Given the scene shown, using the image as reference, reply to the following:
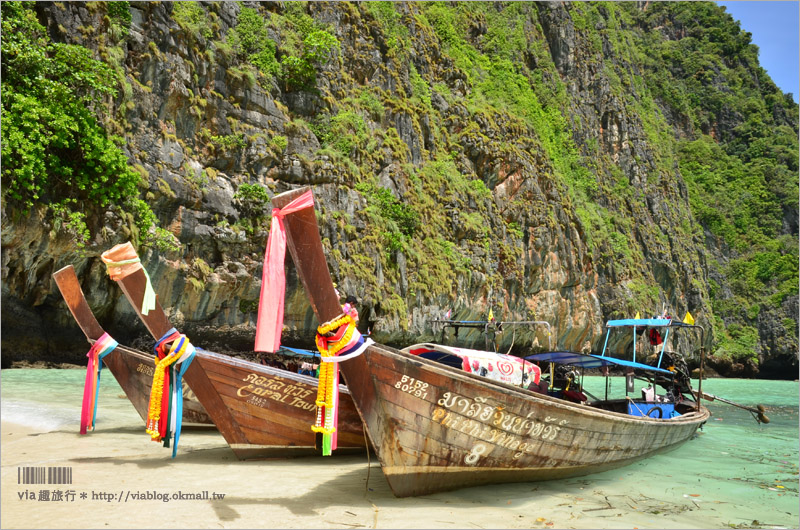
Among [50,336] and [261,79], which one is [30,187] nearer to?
[50,336]

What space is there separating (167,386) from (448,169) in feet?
78.8

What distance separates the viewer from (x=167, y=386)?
604cm

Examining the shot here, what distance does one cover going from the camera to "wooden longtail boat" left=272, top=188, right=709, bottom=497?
4.87 meters

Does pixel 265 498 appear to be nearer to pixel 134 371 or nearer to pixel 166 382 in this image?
pixel 166 382

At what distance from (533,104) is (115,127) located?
32.0 metres

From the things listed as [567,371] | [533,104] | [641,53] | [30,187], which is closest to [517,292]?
[533,104]

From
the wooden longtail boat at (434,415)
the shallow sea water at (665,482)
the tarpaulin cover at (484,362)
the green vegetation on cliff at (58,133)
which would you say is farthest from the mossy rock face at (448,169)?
the wooden longtail boat at (434,415)

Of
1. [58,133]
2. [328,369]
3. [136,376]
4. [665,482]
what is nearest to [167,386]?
[328,369]

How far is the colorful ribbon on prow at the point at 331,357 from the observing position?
192 inches

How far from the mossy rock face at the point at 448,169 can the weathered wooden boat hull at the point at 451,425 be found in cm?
1118

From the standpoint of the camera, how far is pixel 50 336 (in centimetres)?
1555

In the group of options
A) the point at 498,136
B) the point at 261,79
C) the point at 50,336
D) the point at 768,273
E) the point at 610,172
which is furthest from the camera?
the point at 768,273

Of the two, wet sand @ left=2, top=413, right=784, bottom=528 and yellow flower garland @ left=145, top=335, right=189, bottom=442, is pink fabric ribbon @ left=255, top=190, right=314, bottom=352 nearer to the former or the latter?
wet sand @ left=2, top=413, right=784, bottom=528

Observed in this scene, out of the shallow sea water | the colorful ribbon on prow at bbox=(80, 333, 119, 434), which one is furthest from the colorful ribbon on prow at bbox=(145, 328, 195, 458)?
the shallow sea water
